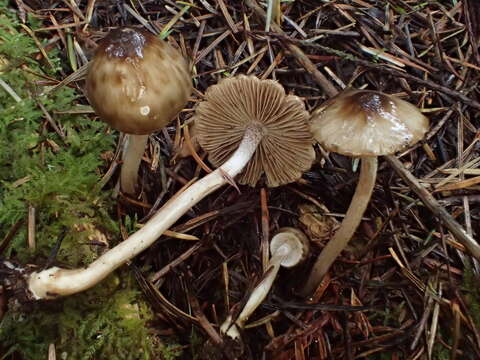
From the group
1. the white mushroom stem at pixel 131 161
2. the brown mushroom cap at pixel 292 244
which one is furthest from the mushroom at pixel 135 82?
the brown mushroom cap at pixel 292 244

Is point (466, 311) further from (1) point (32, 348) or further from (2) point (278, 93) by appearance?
(1) point (32, 348)

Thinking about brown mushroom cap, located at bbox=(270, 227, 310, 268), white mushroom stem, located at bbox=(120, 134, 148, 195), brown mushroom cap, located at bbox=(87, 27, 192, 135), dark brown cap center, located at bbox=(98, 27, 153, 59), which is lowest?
brown mushroom cap, located at bbox=(270, 227, 310, 268)

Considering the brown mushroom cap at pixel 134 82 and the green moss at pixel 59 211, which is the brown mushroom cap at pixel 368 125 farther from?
→ the green moss at pixel 59 211

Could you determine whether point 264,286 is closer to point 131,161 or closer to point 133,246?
point 133,246

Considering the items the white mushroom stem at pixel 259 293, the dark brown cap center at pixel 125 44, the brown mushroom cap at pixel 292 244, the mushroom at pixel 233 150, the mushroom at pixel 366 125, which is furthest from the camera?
the brown mushroom cap at pixel 292 244

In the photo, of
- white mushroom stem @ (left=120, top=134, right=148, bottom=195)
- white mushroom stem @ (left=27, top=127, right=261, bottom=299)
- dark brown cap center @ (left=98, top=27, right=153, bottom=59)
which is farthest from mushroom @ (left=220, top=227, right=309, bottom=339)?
dark brown cap center @ (left=98, top=27, right=153, bottom=59)

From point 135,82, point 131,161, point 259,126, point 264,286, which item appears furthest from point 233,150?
point 135,82

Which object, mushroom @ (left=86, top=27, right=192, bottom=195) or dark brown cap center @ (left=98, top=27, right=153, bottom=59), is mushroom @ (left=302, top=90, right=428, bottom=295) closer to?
mushroom @ (left=86, top=27, right=192, bottom=195)
